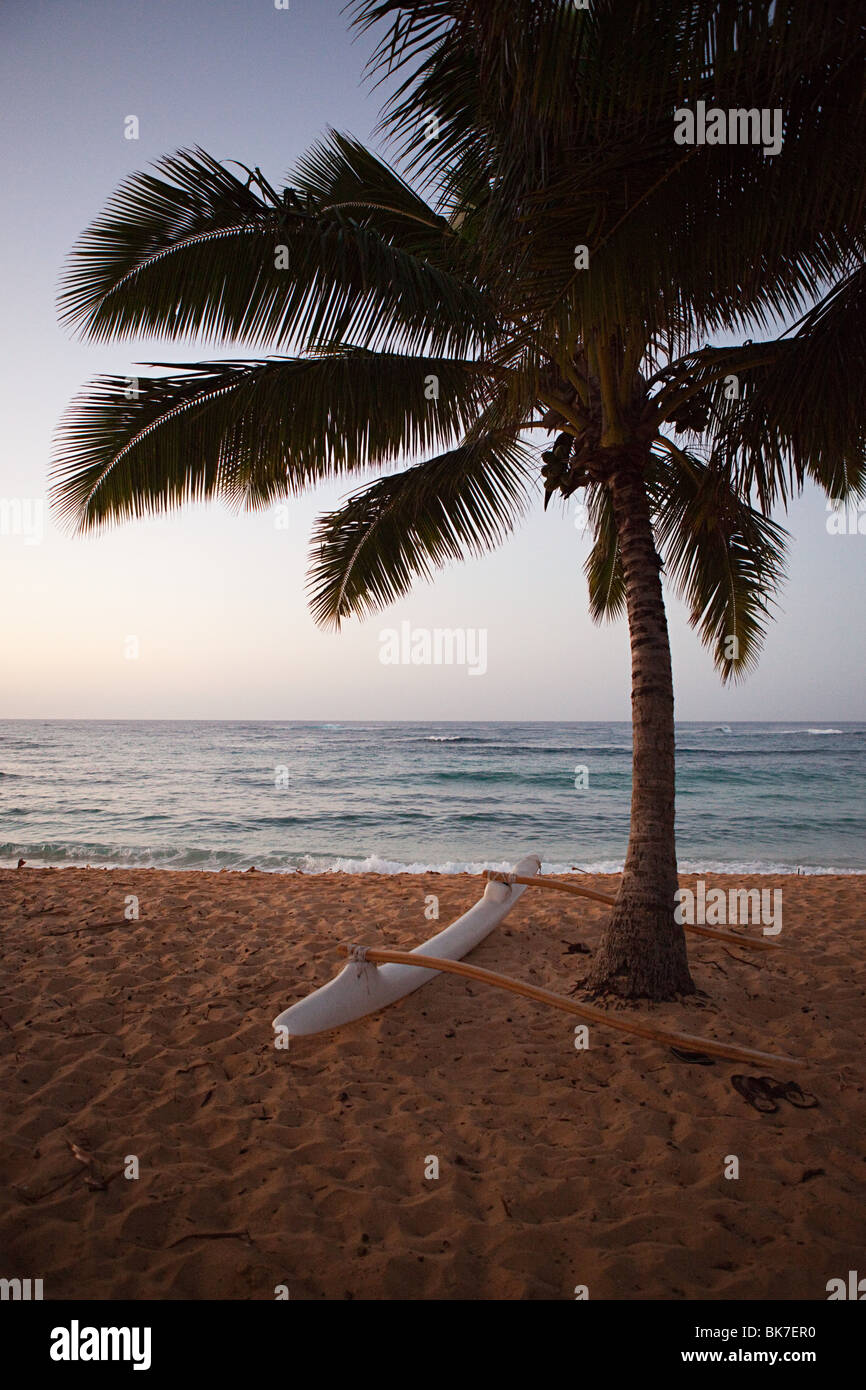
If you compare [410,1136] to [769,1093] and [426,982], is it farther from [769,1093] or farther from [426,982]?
[769,1093]

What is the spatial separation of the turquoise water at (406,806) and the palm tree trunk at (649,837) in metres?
6.52

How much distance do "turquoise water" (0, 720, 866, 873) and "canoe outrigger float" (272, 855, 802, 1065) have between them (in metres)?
5.90

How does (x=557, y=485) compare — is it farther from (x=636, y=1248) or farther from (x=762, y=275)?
(x=636, y=1248)

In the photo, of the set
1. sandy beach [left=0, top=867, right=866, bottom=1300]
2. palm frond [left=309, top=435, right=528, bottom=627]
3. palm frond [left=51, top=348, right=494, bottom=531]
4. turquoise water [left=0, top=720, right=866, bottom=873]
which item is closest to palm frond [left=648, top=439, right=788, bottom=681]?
palm frond [left=309, top=435, right=528, bottom=627]

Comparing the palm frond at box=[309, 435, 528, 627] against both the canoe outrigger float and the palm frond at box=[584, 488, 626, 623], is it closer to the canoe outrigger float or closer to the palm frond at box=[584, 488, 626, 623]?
the palm frond at box=[584, 488, 626, 623]

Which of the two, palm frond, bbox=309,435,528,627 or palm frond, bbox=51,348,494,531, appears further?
palm frond, bbox=309,435,528,627

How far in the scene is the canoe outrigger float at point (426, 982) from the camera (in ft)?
10.2

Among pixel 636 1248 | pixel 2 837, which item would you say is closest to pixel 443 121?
pixel 636 1248

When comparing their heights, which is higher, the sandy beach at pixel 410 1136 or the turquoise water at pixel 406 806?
the sandy beach at pixel 410 1136

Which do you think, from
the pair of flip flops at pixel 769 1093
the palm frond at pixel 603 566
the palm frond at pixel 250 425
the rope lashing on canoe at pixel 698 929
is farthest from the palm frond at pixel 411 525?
the pair of flip flops at pixel 769 1093

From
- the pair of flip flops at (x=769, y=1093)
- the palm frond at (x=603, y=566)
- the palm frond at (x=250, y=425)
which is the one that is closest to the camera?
the pair of flip flops at (x=769, y=1093)

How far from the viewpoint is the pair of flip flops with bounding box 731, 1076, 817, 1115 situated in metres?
3.03

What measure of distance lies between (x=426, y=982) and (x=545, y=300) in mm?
3607

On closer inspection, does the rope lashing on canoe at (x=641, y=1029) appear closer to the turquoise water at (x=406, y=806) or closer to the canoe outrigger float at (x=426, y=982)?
the canoe outrigger float at (x=426, y=982)
